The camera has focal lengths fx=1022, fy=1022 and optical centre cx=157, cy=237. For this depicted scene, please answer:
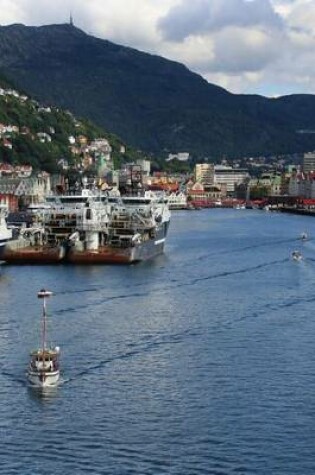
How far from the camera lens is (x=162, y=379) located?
25547 millimetres

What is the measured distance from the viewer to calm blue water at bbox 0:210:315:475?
791 inches

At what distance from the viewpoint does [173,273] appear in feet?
162

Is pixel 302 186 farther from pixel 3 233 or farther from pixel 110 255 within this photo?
pixel 3 233

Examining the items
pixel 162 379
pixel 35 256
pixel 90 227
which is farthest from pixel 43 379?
pixel 90 227

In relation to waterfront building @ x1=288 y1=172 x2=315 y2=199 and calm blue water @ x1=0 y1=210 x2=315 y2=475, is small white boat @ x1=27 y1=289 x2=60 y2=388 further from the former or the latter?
waterfront building @ x1=288 y1=172 x2=315 y2=199

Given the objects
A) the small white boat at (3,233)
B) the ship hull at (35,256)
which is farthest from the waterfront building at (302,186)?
the small white boat at (3,233)

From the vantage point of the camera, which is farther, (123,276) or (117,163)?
(117,163)

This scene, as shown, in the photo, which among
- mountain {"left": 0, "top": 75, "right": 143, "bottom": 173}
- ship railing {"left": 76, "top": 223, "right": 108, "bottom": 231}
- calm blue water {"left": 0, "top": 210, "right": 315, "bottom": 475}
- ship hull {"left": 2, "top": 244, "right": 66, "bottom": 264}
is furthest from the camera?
mountain {"left": 0, "top": 75, "right": 143, "bottom": 173}

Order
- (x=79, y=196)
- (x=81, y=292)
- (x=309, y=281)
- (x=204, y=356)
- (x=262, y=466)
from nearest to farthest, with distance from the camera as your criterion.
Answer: (x=262, y=466) < (x=204, y=356) < (x=81, y=292) < (x=309, y=281) < (x=79, y=196)

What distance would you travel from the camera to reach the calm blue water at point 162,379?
20094 millimetres

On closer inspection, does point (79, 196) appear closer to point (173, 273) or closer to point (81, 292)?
point (173, 273)

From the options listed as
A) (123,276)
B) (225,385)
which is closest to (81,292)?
(123,276)

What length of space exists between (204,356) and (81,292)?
44.0 ft

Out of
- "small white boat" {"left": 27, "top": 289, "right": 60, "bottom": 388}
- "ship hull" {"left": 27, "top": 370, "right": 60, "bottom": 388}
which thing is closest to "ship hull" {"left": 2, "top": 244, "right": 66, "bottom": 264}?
"small white boat" {"left": 27, "top": 289, "right": 60, "bottom": 388}
